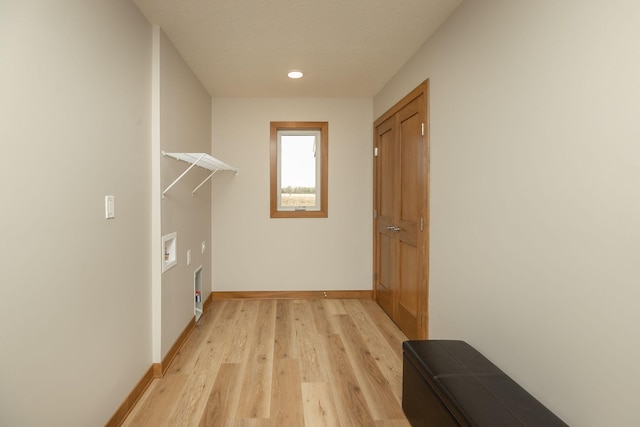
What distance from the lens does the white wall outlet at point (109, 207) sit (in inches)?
71.4

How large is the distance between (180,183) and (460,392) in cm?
249

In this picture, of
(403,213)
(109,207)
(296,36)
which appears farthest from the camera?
(403,213)

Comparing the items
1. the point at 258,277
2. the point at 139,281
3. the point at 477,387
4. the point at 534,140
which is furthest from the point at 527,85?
the point at 258,277

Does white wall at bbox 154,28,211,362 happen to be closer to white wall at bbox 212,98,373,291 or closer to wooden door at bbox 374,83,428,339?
white wall at bbox 212,98,373,291

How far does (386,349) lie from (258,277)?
6.47 feet

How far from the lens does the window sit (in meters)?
4.35

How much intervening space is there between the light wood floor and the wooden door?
0.32 m

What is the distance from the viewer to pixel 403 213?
327 cm

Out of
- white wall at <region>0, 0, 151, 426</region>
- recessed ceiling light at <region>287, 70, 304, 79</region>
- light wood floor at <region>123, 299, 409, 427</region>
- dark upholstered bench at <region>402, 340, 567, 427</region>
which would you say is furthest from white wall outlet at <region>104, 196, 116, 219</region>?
recessed ceiling light at <region>287, 70, 304, 79</region>

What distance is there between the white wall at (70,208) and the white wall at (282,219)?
1997 millimetres

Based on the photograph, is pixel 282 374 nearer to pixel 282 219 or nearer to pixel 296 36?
pixel 282 219

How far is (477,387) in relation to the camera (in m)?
1.50

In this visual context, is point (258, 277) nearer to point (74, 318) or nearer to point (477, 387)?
point (74, 318)

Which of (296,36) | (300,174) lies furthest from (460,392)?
(300,174)
